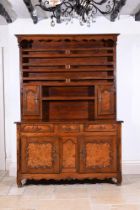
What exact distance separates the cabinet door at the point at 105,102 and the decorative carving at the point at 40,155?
38.4 inches

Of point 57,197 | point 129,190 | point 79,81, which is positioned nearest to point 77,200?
point 57,197

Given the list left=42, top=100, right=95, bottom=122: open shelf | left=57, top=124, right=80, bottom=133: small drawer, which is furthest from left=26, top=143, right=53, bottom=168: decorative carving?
left=42, top=100, right=95, bottom=122: open shelf

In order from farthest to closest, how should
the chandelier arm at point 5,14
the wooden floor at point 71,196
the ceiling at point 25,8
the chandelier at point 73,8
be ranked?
the chandelier arm at point 5,14 < the ceiling at point 25,8 < the wooden floor at point 71,196 < the chandelier at point 73,8

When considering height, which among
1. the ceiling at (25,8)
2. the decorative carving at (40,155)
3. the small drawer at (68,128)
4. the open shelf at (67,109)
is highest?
the ceiling at (25,8)

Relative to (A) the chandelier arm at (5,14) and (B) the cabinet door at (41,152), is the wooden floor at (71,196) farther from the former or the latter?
(A) the chandelier arm at (5,14)

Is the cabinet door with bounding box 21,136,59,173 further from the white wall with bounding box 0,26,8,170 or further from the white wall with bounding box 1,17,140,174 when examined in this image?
the white wall with bounding box 0,26,8,170

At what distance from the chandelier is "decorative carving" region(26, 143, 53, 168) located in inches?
69.9

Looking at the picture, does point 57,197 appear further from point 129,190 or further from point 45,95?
point 45,95

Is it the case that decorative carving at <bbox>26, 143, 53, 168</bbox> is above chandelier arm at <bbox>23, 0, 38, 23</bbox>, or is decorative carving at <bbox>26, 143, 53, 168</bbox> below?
below

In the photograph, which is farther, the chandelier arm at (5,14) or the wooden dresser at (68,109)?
the wooden dresser at (68,109)

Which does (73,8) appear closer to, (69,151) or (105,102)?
(105,102)

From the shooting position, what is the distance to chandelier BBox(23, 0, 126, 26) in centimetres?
354

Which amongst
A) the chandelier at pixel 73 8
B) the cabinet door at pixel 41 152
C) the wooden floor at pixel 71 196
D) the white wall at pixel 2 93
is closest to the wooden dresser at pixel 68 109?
the cabinet door at pixel 41 152

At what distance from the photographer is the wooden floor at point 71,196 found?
4.14 metres
